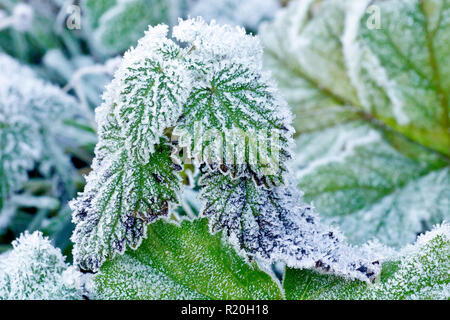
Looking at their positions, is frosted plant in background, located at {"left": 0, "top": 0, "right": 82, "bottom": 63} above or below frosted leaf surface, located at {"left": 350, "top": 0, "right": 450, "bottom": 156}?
above

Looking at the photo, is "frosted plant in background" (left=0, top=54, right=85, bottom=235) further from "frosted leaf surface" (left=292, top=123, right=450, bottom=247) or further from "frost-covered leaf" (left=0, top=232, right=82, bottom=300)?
"frosted leaf surface" (left=292, top=123, right=450, bottom=247)

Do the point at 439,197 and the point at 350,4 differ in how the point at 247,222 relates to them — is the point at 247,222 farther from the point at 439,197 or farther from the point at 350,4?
the point at 350,4

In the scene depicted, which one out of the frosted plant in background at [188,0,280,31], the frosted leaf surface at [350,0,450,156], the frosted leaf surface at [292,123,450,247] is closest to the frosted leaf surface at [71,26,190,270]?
the frosted leaf surface at [292,123,450,247]

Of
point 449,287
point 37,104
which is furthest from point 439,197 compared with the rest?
point 37,104

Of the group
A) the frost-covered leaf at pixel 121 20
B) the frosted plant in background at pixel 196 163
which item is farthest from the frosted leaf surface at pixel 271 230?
the frost-covered leaf at pixel 121 20

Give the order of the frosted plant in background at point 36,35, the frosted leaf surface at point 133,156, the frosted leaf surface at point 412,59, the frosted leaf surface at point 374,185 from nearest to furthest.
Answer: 1. the frosted leaf surface at point 133,156
2. the frosted leaf surface at point 374,185
3. the frosted leaf surface at point 412,59
4. the frosted plant in background at point 36,35

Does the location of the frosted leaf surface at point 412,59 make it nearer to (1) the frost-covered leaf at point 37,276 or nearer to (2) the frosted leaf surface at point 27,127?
(2) the frosted leaf surface at point 27,127
